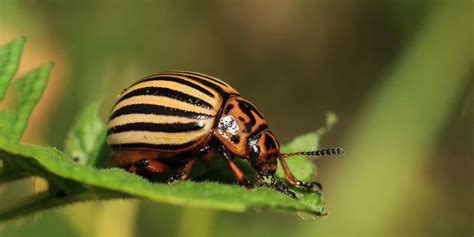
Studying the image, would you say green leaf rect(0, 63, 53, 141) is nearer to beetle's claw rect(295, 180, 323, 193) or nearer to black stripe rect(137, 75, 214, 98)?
black stripe rect(137, 75, 214, 98)

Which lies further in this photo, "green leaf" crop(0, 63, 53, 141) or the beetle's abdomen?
the beetle's abdomen

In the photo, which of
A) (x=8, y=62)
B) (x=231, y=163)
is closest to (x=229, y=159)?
(x=231, y=163)

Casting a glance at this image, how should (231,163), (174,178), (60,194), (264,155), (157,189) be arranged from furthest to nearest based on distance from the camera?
(264,155) → (231,163) → (174,178) → (60,194) → (157,189)

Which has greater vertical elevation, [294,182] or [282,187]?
[294,182]

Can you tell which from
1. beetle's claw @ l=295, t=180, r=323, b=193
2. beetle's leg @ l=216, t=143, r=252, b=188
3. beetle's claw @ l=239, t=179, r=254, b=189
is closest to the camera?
beetle's claw @ l=239, t=179, r=254, b=189

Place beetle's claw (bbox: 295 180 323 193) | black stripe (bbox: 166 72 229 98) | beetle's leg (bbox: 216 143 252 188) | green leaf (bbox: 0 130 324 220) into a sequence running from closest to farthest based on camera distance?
green leaf (bbox: 0 130 324 220) → beetle's leg (bbox: 216 143 252 188) → beetle's claw (bbox: 295 180 323 193) → black stripe (bbox: 166 72 229 98)

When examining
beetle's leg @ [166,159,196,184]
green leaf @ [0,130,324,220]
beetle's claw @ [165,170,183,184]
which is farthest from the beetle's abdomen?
green leaf @ [0,130,324,220]

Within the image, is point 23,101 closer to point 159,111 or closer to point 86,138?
point 86,138

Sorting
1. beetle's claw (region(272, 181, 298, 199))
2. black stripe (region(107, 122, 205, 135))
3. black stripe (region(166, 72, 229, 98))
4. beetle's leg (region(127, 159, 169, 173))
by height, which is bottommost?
beetle's leg (region(127, 159, 169, 173))

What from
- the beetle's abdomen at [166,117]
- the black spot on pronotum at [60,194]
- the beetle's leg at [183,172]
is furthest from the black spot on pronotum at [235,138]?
the black spot on pronotum at [60,194]
